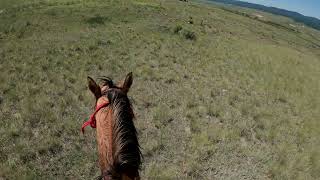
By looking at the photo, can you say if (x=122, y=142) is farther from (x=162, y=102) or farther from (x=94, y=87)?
(x=162, y=102)

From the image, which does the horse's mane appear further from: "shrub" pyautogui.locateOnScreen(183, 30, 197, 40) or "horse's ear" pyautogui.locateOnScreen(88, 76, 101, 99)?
"shrub" pyautogui.locateOnScreen(183, 30, 197, 40)

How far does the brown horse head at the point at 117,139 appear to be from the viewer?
9.17ft

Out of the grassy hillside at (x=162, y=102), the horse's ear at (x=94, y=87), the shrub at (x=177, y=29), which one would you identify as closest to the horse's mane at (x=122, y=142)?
the horse's ear at (x=94, y=87)

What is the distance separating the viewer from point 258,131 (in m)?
12.0

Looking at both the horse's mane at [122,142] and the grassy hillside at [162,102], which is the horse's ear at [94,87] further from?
the grassy hillside at [162,102]

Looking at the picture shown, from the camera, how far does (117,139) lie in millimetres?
2846

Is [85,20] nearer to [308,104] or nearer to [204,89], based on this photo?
[204,89]

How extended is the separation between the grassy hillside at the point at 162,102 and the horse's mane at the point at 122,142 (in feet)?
17.9

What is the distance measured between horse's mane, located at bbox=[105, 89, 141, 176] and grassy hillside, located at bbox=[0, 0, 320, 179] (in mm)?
5460

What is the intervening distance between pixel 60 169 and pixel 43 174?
0.41 m

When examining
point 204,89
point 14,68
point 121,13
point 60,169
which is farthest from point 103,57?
point 121,13

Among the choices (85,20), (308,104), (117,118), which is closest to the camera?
(117,118)

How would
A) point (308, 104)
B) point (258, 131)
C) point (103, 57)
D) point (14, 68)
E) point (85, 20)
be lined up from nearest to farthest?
point (258, 131) → point (14, 68) → point (308, 104) → point (103, 57) → point (85, 20)

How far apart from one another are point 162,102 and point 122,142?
10222 millimetres
